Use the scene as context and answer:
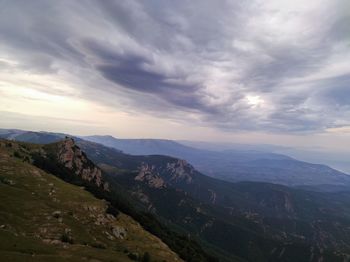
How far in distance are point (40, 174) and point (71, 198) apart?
26382 millimetres

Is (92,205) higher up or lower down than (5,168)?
lower down

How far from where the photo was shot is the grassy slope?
62.7 m

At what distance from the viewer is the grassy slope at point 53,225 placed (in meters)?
62.7

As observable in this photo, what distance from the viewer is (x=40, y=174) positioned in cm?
13850

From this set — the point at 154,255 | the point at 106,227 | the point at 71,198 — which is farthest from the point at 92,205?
the point at 154,255

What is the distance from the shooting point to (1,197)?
3467 inches

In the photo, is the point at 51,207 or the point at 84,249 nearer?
the point at 84,249

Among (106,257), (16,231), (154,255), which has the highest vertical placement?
(16,231)

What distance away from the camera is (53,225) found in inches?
3361

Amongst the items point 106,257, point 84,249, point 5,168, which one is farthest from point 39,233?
point 5,168

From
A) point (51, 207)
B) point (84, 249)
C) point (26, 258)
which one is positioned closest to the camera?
point (26, 258)

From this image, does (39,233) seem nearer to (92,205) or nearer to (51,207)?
(51,207)

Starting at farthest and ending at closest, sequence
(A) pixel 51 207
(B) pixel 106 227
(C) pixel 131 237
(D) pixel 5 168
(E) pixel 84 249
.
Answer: (D) pixel 5 168 < (C) pixel 131 237 < (B) pixel 106 227 < (A) pixel 51 207 < (E) pixel 84 249

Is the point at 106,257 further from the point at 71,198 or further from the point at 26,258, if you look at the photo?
the point at 71,198
